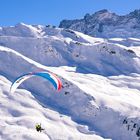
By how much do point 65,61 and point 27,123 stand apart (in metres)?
46.8

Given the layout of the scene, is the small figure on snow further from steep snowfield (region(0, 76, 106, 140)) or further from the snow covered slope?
the snow covered slope

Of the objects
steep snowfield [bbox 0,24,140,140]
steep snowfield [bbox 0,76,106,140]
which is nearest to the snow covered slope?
steep snowfield [bbox 0,24,140,140]

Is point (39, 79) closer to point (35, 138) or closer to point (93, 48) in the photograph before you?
point (35, 138)

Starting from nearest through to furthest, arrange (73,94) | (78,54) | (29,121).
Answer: (29,121), (73,94), (78,54)

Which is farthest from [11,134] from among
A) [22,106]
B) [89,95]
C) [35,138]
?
[89,95]

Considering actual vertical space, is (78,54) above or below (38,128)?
above

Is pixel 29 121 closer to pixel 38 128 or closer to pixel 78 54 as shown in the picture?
pixel 38 128

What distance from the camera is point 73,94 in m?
79.1

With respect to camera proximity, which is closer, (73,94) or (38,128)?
(38,128)

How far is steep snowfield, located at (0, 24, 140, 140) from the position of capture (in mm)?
65875

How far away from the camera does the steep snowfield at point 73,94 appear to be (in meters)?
65.9

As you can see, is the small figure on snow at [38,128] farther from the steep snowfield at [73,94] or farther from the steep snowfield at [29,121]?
the steep snowfield at [73,94]

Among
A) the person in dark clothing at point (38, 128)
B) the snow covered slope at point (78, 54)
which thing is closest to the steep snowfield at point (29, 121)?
the person in dark clothing at point (38, 128)

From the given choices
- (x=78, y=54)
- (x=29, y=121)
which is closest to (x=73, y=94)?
(x=29, y=121)
